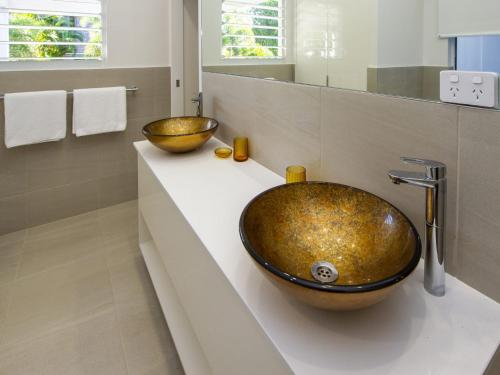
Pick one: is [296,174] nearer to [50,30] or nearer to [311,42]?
[311,42]

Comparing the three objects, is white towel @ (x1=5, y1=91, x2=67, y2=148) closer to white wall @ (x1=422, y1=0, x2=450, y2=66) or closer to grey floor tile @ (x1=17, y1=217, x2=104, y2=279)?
grey floor tile @ (x1=17, y1=217, x2=104, y2=279)

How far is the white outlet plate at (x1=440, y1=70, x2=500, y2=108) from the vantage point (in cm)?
68

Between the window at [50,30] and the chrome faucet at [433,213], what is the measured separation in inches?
106

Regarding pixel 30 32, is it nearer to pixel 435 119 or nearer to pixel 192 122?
pixel 192 122

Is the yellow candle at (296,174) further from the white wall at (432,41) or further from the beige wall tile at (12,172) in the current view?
the beige wall tile at (12,172)

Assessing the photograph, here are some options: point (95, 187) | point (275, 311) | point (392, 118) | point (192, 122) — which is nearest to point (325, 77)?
point (392, 118)

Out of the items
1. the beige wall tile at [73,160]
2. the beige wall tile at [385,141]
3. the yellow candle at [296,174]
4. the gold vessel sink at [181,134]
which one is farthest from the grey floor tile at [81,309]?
the beige wall tile at [385,141]

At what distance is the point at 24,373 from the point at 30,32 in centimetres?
224

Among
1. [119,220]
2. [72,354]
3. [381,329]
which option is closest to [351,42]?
[381,329]

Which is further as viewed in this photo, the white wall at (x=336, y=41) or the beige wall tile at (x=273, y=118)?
the beige wall tile at (x=273, y=118)

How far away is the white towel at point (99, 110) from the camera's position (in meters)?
2.55

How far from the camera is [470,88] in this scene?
0.71 m

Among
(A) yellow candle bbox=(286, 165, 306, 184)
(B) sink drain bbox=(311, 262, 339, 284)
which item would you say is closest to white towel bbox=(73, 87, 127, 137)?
(A) yellow candle bbox=(286, 165, 306, 184)

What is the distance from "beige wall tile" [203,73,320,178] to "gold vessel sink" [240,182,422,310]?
29 cm
